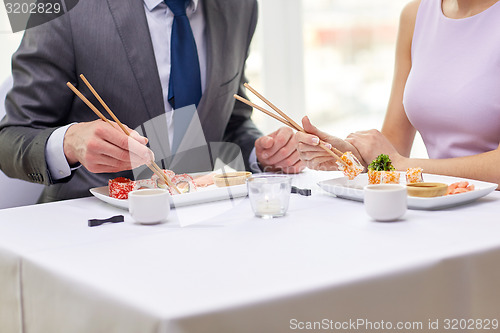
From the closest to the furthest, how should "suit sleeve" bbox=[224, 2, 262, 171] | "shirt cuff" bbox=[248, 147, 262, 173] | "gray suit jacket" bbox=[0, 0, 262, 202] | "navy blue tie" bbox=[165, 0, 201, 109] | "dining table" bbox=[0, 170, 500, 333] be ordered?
"dining table" bbox=[0, 170, 500, 333] → "gray suit jacket" bbox=[0, 0, 262, 202] → "shirt cuff" bbox=[248, 147, 262, 173] → "navy blue tie" bbox=[165, 0, 201, 109] → "suit sleeve" bbox=[224, 2, 262, 171]

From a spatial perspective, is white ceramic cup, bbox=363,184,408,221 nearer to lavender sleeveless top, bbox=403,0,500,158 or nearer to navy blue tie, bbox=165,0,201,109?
lavender sleeveless top, bbox=403,0,500,158

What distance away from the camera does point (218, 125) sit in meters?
2.14

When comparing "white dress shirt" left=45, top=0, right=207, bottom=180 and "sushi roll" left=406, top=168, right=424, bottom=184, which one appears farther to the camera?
"white dress shirt" left=45, top=0, right=207, bottom=180

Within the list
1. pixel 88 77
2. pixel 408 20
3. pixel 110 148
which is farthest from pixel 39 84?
pixel 408 20

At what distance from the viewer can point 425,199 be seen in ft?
3.89

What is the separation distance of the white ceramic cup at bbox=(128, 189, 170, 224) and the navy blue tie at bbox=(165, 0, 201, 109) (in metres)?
0.83

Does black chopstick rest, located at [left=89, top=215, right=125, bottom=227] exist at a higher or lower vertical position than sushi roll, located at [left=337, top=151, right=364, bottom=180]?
lower

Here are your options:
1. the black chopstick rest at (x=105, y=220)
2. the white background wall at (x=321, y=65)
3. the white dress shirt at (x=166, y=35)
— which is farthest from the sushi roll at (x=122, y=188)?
the white background wall at (x=321, y=65)

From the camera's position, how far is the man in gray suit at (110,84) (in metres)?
1.66

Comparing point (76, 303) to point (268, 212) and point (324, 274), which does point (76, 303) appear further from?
point (268, 212)

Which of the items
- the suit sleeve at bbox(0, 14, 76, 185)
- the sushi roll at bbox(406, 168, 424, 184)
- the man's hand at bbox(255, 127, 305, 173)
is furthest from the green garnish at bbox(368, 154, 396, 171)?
the suit sleeve at bbox(0, 14, 76, 185)

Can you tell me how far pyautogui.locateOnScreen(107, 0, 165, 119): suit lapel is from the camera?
75.0 inches

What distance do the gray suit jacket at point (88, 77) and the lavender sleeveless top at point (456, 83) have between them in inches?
23.8

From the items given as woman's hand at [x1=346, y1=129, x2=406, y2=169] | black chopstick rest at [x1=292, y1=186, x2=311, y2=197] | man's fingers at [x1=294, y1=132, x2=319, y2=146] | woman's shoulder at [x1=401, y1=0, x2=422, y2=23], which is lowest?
black chopstick rest at [x1=292, y1=186, x2=311, y2=197]
